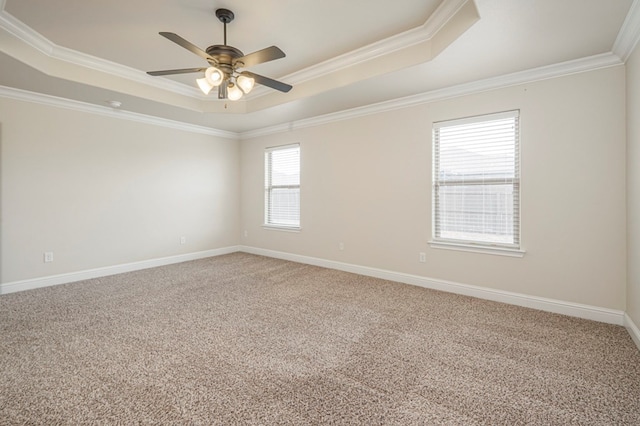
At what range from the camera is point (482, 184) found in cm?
358

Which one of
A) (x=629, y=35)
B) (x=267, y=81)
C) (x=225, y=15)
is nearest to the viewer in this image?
(x=629, y=35)

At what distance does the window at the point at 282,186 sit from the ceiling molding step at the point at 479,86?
2.17ft

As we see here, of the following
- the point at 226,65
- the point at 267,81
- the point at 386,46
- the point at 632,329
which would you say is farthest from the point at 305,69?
the point at 632,329

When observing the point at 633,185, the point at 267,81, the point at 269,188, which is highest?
the point at 267,81

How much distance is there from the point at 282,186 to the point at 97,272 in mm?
3229

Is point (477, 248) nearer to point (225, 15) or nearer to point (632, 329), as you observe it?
point (632, 329)

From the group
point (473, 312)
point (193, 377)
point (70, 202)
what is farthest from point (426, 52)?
point (70, 202)

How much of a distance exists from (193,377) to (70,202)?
3.70 m

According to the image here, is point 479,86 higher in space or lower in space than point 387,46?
lower

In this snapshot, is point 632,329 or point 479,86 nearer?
point 632,329

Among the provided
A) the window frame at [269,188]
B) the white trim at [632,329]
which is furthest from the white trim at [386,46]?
the white trim at [632,329]

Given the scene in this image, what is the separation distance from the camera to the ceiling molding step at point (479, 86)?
9.47 ft

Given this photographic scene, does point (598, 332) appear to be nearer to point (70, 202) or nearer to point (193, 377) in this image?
point (193, 377)

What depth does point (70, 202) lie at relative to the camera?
4242mm
